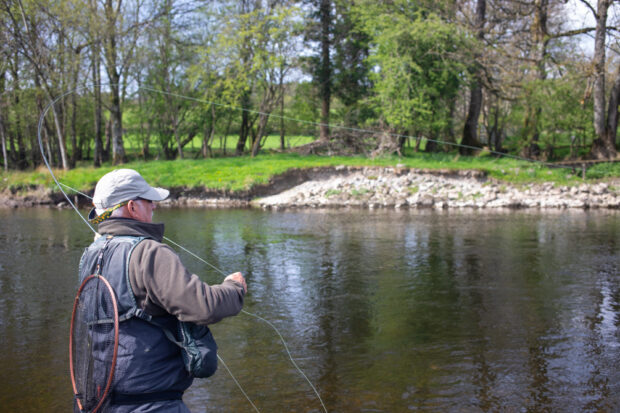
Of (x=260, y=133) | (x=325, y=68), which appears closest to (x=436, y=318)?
(x=260, y=133)

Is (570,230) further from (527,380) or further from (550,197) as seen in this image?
(527,380)

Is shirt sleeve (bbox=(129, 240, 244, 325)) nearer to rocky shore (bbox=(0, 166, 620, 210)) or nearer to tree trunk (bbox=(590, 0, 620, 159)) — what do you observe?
rocky shore (bbox=(0, 166, 620, 210))

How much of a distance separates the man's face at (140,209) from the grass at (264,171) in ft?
72.4

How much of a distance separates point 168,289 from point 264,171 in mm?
23403

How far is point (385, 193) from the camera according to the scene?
76.4 ft

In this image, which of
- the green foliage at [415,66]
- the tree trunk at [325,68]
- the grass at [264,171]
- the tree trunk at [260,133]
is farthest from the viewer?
the tree trunk at [260,133]

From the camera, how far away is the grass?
23875 millimetres

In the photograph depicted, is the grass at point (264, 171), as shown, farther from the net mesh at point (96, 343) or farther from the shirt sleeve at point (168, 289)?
the shirt sleeve at point (168, 289)

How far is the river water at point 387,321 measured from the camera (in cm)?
542

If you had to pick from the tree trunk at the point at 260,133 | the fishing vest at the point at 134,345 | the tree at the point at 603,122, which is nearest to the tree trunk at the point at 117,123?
the tree trunk at the point at 260,133

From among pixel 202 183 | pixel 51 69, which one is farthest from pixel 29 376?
pixel 51 69

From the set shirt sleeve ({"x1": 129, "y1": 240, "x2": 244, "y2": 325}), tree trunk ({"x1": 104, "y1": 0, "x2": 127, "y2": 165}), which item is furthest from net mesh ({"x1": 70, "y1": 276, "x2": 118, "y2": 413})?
tree trunk ({"x1": 104, "y1": 0, "x2": 127, "y2": 165})

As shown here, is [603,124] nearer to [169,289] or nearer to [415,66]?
[415,66]

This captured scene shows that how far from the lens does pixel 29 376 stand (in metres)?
5.87
